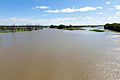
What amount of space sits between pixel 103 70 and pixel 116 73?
0.87 metres

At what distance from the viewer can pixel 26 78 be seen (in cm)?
642

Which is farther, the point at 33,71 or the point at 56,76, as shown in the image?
the point at 33,71

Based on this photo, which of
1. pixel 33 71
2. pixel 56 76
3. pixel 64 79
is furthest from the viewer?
pixel 33 71

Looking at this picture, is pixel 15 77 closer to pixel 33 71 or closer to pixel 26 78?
pixel 26 78

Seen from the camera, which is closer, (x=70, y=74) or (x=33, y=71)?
(x=70, y=74)

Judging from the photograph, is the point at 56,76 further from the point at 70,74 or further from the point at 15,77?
the point at 15,77

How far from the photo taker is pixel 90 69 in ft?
25.7

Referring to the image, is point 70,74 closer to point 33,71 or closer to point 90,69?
point 90,69

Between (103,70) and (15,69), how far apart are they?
6.76 meters

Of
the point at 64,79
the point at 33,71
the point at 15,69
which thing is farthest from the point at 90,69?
the point at 15,69

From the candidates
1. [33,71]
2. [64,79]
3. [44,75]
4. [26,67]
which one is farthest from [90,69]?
[26,67]

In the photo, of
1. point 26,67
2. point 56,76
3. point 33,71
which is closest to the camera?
point 56,76

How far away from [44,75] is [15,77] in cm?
187

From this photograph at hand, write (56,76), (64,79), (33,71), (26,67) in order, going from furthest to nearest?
(26,67) < (33,71) < (56,76) < (64,79)
